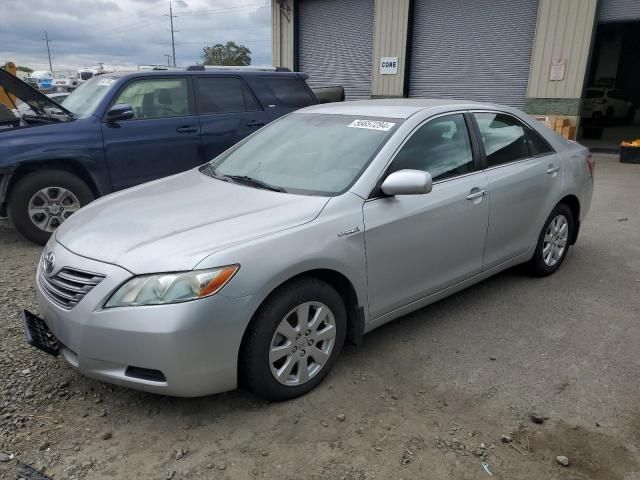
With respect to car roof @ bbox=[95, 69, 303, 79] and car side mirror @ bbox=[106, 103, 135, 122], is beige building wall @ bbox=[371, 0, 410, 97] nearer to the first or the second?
car roof @ bbox=[95, 69, 303, 79]

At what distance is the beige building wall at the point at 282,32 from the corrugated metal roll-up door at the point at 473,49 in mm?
4770

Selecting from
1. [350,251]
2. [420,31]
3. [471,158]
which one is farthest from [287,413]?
[420,31]

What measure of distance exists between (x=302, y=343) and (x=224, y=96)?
455 cm

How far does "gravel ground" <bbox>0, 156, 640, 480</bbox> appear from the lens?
248 cm

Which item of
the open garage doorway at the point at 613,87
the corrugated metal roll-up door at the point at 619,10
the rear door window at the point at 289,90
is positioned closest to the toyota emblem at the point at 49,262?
the rear door window at the point at 289,90

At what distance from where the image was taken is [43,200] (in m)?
5.52

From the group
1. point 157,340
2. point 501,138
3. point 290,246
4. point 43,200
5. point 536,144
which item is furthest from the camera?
point 43,200

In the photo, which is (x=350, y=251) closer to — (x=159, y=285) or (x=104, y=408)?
(x=159, y=285)

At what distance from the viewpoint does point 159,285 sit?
2480mm

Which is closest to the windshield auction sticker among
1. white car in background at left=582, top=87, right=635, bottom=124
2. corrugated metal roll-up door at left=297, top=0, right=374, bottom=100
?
corrugated metal roll-up door at left=297, top=0, right=374, bottom=100

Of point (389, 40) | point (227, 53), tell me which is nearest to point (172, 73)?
point (389, 40)

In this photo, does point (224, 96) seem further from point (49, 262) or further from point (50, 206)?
point (49, 262)

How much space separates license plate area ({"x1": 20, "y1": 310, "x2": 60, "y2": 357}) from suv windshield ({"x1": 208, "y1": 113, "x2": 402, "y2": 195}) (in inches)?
56.9

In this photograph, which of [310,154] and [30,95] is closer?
[310,154]
